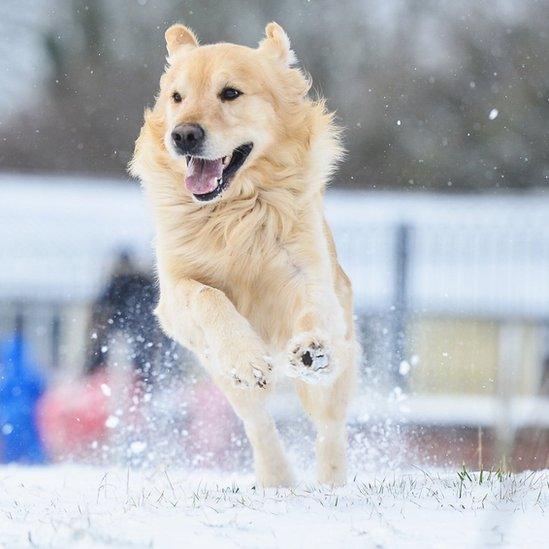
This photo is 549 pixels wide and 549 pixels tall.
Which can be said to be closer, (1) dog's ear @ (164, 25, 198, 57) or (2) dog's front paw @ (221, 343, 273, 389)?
(2) dog's front paw @ (221, 343, 273, 389)

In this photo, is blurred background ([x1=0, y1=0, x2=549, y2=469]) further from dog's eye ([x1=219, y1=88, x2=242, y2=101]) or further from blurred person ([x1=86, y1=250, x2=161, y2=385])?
dog's eye ([x1=219, y1=88, x2=242, y2=101])

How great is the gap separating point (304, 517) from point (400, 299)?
696 centimetres

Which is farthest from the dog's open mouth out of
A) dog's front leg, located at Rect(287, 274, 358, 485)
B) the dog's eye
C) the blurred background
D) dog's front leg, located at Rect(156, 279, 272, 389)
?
the blurred background

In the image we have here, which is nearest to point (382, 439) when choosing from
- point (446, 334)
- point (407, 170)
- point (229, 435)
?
point (229, 435)

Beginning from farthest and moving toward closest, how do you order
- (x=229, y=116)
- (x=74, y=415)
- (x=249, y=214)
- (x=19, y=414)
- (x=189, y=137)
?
1. (x=74, y=415)
2. (x=19, y=414)
3. (x=249, y=214)
4. (x=229, y=116)
5. (x=189, y=137)

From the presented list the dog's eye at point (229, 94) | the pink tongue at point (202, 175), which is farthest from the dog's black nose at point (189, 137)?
the dog's eye at point (229, 94)

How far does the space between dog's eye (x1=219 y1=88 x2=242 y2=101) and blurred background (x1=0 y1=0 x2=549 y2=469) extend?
140 cm

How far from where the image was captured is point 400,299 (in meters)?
10.1

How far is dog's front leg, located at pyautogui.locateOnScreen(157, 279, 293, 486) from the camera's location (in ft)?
12.3

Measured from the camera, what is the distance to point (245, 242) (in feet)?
14.4

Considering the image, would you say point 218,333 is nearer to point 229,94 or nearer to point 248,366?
point 248,366

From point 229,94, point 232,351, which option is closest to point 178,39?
point 229,94

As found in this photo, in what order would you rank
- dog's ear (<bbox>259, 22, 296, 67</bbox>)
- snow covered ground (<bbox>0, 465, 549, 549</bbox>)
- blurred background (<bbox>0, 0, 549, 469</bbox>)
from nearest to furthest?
snow covered ground (<bbox>0, 465, 549, 549</bbox>) < dog's ear (<bbox>259, 22, 296, 67</bbox>) < blurred background (<bbox>0, 0, 549, 469</bbox>)

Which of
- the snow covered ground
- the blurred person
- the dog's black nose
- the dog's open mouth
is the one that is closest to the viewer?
the snow covered ground
